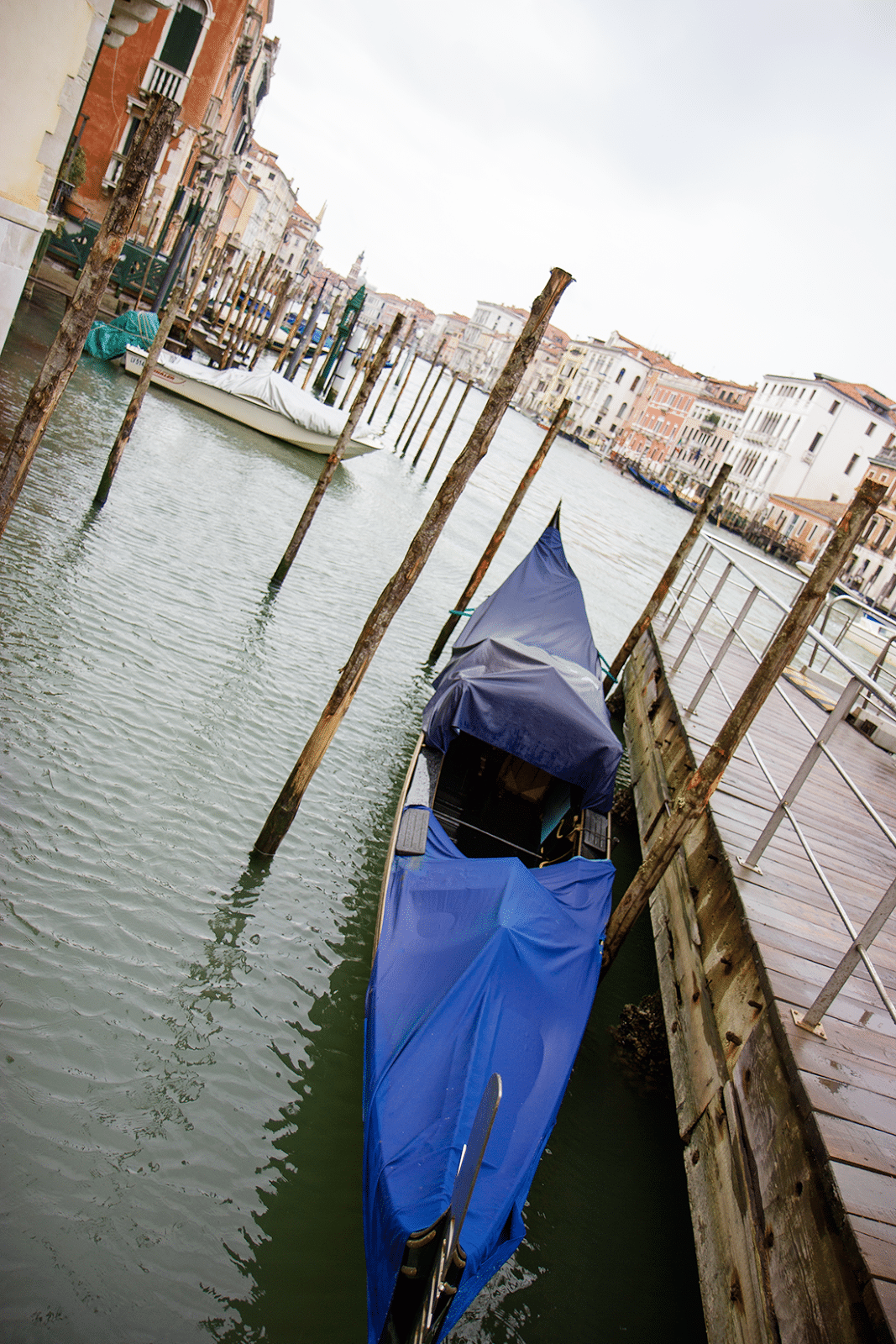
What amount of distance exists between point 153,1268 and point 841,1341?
2.24 m

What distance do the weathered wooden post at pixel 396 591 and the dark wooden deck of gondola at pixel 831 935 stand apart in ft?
7.34

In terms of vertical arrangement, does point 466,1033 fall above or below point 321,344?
below

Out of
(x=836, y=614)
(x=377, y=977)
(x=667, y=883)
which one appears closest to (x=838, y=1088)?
(x=377, y=977)

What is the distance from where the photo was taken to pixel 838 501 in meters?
54.8

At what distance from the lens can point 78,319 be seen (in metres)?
5.65

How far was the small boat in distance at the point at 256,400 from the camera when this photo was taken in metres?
16.8

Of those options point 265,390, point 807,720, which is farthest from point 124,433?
point 265,390

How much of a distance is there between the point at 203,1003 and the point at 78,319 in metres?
4.35

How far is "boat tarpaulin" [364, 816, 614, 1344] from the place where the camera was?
290cm

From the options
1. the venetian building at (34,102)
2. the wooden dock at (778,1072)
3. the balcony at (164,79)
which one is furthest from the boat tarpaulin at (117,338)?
the wooden dock at (778,1072)

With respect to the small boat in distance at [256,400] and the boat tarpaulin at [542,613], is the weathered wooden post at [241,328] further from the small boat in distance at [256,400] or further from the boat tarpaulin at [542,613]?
the boat tarpaulin at [542,613]

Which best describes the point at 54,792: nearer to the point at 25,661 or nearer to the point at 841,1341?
the point at 25,661

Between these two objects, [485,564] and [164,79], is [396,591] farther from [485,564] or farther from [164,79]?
[164,79]

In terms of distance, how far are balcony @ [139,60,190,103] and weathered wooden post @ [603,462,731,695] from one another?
1709 cm
